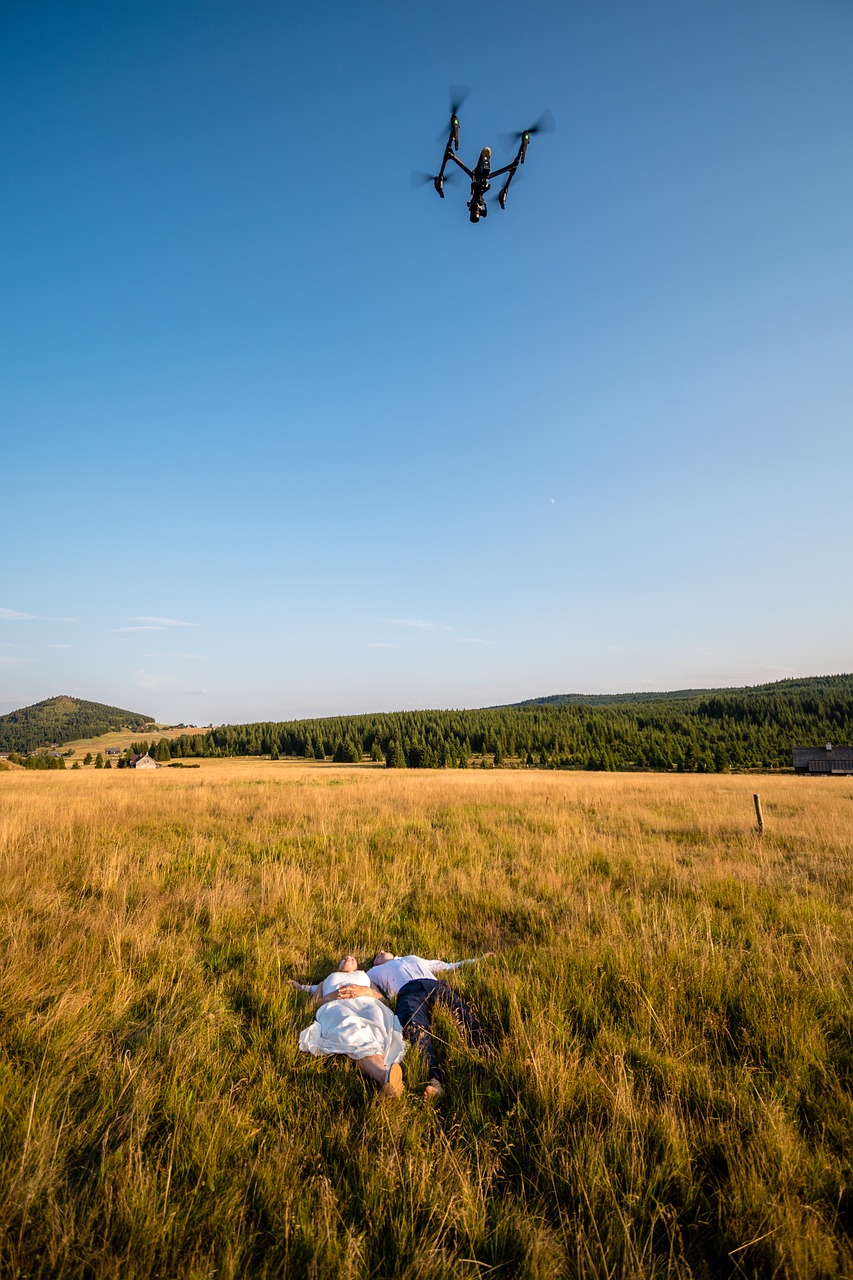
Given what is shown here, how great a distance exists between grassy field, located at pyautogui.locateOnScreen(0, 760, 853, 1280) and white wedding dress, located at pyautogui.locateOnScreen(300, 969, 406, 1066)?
4.3 inches

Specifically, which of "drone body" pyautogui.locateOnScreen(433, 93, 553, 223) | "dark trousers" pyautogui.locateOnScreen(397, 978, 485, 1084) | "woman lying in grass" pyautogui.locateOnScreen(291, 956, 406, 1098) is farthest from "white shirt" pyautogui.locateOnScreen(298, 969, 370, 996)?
"drone body" pyautogui.locateOnScreen(433, 93, 553, 223)

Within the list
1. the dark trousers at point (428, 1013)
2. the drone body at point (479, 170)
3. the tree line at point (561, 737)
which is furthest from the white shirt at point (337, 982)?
the tree line at point (561, 737)

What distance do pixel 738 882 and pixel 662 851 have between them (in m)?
2.08

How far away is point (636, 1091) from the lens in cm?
269

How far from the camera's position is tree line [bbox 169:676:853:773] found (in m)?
86.1

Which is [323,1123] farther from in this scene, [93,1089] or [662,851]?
[662,851]

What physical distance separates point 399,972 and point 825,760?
83.1 m

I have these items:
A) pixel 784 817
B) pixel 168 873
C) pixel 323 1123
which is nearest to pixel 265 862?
pixel 168 873

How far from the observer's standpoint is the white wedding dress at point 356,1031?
2.92 m

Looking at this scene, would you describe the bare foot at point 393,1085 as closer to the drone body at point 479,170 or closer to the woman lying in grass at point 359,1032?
the woman lying in grass at point 359,1032

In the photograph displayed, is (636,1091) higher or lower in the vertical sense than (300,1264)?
lower

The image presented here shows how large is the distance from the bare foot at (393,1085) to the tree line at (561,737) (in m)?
77.4

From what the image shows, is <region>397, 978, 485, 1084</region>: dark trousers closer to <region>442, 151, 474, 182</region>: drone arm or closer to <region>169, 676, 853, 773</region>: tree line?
<region>442, 151, 474, 182</region>: drone arm

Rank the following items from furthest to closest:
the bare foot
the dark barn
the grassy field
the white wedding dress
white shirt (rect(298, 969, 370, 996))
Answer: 1. the dark barn
2. white shirt (rect(298, 969, 370, 996))
3. the white wedding dress
4. the bare foot
5. the grassy field
